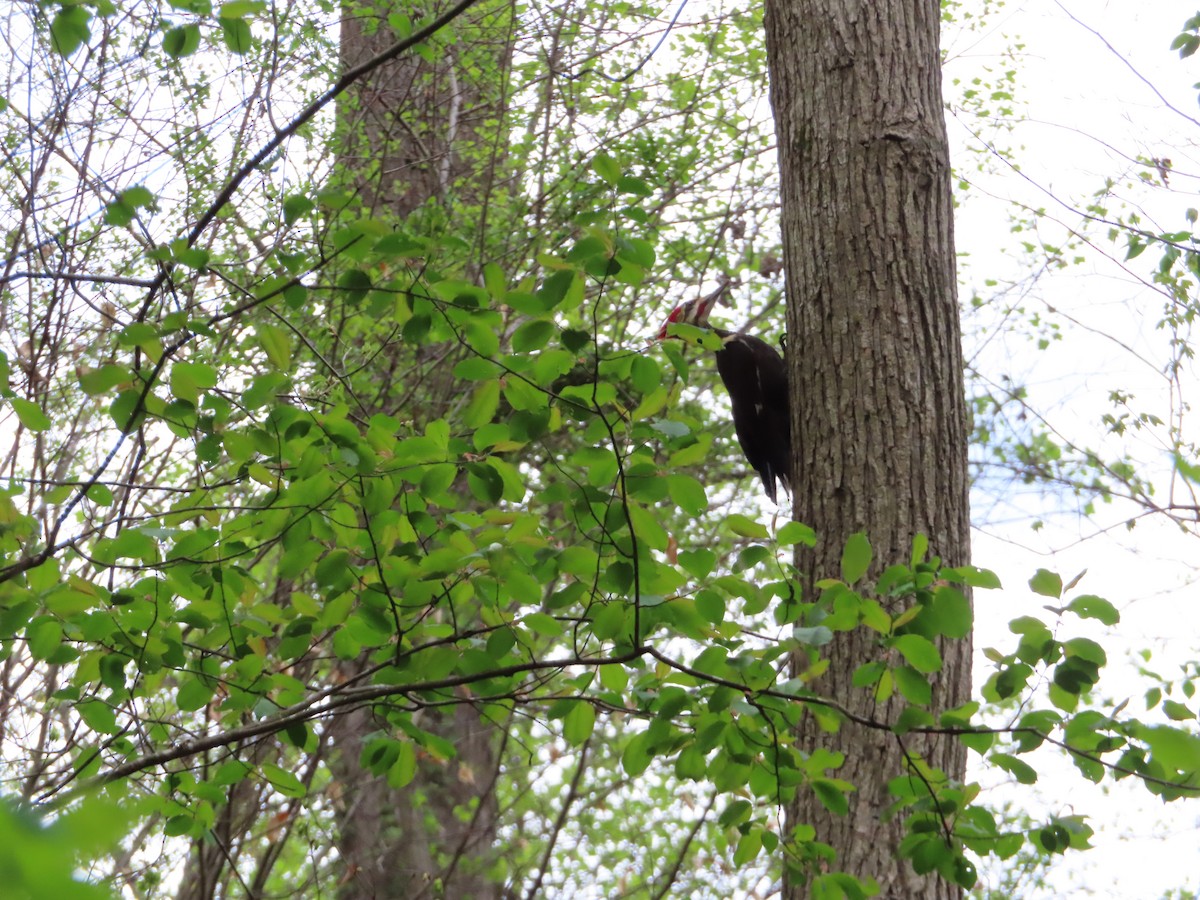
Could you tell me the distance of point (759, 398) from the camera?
323 centimetres

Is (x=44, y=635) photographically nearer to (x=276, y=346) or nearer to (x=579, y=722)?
(x=276, y=346)

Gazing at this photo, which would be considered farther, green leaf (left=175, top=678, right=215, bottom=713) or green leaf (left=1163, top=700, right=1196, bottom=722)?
green leaf (left=175, top=678, right=215, bottom=713)

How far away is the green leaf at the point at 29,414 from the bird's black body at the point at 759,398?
6.20 feet

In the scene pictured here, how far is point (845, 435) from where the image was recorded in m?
2.49

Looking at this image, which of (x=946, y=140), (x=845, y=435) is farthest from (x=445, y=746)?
(x=946, y=140)

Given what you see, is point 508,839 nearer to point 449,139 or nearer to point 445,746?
point 449,139

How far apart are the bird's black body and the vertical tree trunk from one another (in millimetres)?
490

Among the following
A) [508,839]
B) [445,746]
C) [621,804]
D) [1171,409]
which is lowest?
[445,746]

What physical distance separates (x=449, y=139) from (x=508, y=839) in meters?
3.60

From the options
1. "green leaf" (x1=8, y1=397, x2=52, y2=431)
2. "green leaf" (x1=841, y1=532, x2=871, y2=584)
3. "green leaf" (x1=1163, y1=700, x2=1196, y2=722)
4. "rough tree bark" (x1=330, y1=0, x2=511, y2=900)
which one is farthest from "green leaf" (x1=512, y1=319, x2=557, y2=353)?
"rough tree bark" (x1=330, y1=0, x2=511, y2=900)

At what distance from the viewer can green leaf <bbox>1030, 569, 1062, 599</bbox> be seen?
1.53 meters

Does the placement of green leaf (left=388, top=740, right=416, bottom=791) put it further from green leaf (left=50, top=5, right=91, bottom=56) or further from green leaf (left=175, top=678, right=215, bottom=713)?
green leaf (left=50, top=5, right=91, bottom=56)

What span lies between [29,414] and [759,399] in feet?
6.58

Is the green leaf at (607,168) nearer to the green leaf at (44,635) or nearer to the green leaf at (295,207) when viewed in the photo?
the green leaf at (295,207)
